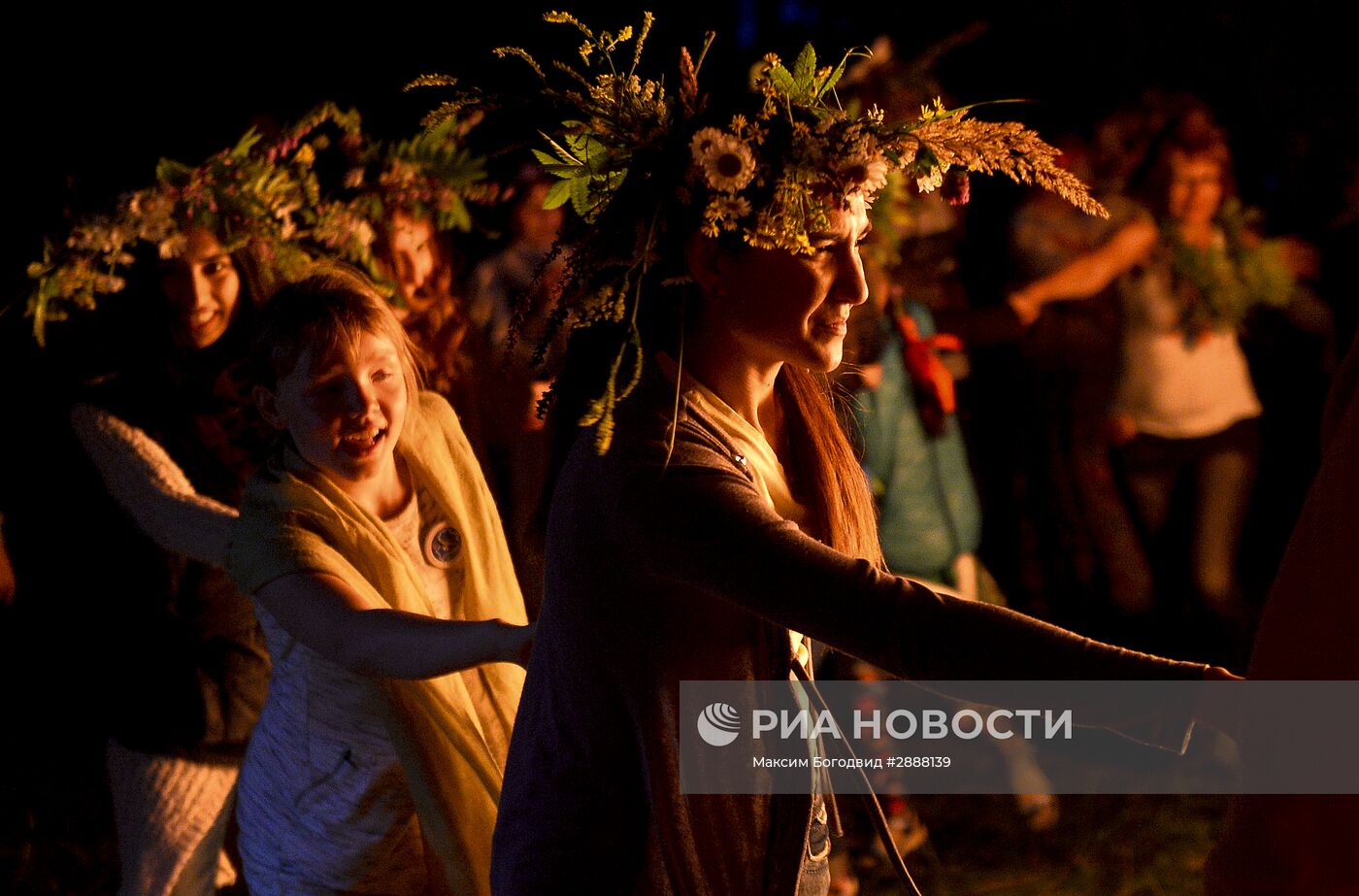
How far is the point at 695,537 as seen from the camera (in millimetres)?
1695

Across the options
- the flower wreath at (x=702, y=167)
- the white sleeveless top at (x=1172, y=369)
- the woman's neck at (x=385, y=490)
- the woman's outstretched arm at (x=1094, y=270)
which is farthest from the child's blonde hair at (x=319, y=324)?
the white sleeveless top at (x=1172, y=369)

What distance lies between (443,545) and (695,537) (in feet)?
3.38

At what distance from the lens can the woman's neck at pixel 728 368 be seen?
1.99m

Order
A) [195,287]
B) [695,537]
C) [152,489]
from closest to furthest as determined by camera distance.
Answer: [695,537]
[152,489]
[195,287]

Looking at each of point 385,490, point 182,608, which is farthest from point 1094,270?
point 385,490

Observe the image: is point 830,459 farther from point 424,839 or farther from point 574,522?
point 424,839

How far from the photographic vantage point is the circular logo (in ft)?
5.88

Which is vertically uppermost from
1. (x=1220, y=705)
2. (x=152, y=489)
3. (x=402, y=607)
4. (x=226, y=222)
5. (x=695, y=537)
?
(x=226, y=222)

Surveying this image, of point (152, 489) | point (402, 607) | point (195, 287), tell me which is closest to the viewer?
point (402, 607)

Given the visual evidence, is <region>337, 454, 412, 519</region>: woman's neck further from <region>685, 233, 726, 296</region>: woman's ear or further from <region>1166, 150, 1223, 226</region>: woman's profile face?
<region>1166, 150, 1223, 226</region>: woman's profile face

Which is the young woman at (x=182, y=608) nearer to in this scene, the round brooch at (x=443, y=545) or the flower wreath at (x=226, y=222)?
the flower wreath at (x=226, y=222)

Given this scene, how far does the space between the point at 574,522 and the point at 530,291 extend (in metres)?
0.37

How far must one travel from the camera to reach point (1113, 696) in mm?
1577

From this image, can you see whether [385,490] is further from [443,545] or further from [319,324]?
[319,324]
